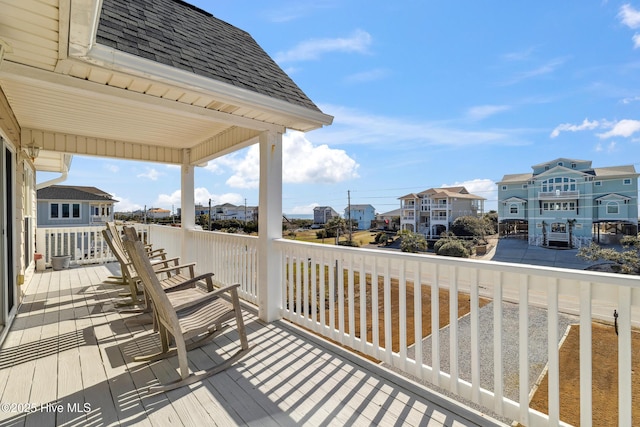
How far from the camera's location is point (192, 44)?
11.1 ft

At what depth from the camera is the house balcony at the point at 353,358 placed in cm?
169

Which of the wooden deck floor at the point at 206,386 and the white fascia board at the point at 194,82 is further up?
the white fascia board at the point at 194,82

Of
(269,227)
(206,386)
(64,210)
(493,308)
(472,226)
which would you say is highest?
(64,210)

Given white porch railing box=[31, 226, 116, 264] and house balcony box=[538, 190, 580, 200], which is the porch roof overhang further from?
house balcony box=[538, 190, 580, 200]

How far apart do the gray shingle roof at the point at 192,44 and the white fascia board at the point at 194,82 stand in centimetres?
11

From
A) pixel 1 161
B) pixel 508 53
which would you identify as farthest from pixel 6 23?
pixel 508 53

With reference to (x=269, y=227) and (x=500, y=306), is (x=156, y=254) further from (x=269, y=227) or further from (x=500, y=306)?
(x=500, y=306)

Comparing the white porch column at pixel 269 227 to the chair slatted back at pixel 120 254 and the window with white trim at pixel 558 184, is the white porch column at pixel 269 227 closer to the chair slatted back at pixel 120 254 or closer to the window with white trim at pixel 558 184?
the chair slatted back at pixel 120 254

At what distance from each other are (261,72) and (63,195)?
72.5 feet

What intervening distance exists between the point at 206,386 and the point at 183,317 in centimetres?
59

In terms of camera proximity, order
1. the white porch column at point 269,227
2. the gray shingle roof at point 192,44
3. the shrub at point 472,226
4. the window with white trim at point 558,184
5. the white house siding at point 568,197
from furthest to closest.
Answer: the shrub at point 472,226
the window with white trim at point 558,184
the white house siding at point 568,197
the white porch column at point 269,227
the gray shingle roof at point 192,44

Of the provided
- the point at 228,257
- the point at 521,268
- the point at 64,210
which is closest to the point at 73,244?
the point at 228,257

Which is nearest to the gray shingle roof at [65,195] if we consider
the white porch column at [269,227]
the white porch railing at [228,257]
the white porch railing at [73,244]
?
the white porch railing at [73,244]

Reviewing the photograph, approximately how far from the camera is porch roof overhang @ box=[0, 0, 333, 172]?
1916 millimetres
